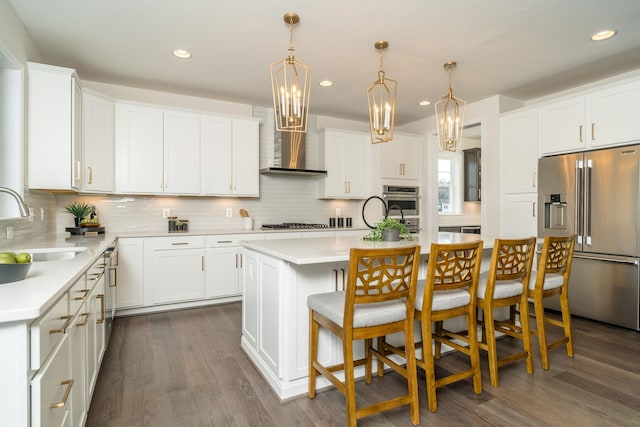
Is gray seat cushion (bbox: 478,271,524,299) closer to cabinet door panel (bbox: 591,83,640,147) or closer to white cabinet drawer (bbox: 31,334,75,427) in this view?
cabinet door panel (bbox: 591,83,640,147)

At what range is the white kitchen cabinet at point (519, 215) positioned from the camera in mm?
4152

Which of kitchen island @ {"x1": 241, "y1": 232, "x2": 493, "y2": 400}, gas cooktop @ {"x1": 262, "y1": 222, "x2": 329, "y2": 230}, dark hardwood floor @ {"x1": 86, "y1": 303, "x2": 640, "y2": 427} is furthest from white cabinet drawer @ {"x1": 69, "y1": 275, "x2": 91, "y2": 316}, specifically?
gas cooktop @ {"x1": 262, "y1": 222, "x2": 329, "y2": 230}

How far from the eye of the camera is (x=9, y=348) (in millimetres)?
A: 980

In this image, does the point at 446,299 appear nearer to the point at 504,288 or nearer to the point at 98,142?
the point at 504,288

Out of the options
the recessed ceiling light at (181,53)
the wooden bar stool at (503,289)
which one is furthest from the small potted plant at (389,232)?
the recessed ceiling light at (181,53)

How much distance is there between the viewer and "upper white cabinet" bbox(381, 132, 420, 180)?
5.59 m

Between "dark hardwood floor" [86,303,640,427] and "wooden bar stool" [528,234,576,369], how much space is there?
6.2 inches

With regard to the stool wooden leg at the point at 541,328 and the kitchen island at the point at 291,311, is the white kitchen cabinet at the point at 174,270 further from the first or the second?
the stool wooden leg at the point at 541,328

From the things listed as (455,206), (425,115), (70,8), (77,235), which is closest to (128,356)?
(77,235)

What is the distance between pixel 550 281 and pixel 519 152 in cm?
223

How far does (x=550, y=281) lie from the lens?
2.58 meters

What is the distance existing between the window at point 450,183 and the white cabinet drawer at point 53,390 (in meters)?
7.02

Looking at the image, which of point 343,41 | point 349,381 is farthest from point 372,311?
point 343,41

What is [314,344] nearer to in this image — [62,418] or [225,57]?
[62,418]
